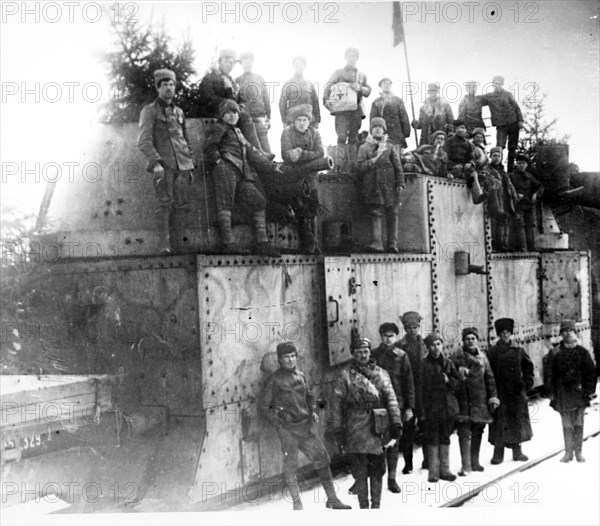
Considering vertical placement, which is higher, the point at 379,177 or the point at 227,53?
the point at 227,53

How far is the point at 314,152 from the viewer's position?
25.3 ft

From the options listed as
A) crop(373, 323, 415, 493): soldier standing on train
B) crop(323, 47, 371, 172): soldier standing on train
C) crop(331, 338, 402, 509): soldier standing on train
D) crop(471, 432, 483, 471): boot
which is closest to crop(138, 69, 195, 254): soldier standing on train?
crop(331, 338, 402, 509): soldier standing on train

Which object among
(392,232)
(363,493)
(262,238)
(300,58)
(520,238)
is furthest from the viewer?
(520,238)

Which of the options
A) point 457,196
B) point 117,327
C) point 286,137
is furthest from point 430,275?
point 117,327

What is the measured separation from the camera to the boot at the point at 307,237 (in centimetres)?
811

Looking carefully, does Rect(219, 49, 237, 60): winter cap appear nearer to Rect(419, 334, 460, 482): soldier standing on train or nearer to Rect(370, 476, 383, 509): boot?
Rect(419, 334, 460, 482): soldier standing on train

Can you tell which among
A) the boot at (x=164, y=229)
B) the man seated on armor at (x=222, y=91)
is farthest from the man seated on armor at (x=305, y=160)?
the boot at (x=164, y=229)

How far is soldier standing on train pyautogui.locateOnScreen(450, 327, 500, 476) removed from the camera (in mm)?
7934

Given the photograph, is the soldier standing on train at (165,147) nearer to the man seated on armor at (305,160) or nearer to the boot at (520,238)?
the man seated on armor at (305,160)

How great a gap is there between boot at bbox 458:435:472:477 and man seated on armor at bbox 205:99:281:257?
291 cm

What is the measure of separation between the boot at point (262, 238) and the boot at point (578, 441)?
157 inches

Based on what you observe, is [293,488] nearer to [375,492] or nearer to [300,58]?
[375,492]

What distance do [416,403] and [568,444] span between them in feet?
6.60

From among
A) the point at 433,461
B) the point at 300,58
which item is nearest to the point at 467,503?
the point at 433,461
